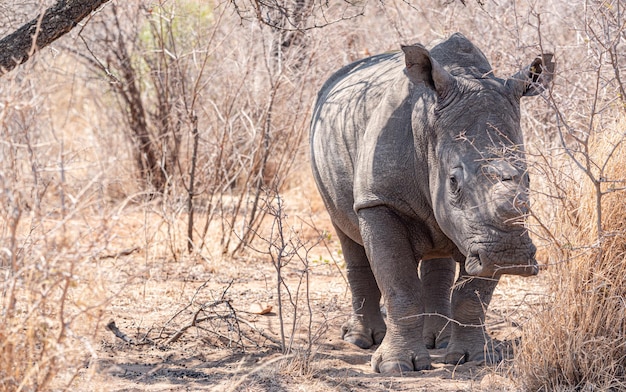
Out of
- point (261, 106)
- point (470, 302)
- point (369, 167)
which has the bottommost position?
point (470, 302)

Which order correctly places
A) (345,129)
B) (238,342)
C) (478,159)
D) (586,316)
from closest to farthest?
1. (586,316)
2. (478,159)
3. (238,342)
4. (345,129)

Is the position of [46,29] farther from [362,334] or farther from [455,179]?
[362,334]

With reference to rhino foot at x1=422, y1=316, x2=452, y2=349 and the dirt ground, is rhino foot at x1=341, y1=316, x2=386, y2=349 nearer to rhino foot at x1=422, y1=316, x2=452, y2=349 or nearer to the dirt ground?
the dirt ground

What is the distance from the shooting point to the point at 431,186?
5.41 meters

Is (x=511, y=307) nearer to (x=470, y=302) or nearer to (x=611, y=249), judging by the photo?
(x=470, y=302)

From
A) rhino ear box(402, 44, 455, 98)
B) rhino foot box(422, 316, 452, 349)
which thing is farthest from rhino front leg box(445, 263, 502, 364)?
rhino ear box(402, 44, 455, 98)

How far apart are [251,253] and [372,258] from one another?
3664 millimetres

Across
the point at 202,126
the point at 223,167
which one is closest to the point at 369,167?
the point at 223,167

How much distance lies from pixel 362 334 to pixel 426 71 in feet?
6.71

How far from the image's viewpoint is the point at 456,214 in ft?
16.8

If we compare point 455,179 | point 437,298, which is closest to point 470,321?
point 437,298

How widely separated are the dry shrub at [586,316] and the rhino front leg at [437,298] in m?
1.61

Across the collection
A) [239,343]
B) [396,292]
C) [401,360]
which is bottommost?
[401,360]

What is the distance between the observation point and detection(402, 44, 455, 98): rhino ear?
5.25 m
